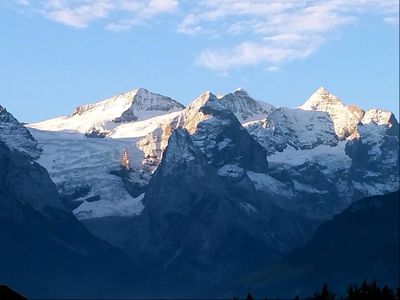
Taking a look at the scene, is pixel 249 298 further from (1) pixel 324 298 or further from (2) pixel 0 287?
(2) pixel 0 287

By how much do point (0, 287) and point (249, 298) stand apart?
6664cm

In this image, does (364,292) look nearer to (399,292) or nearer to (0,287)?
(399,292)

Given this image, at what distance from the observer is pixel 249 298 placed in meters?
191

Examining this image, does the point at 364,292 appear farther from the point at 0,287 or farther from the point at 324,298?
the point at 0,287

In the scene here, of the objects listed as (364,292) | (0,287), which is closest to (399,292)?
(364,292)

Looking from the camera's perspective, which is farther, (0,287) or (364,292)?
(364,292)

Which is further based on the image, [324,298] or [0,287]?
[324,298]

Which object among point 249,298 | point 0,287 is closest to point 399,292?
point 249,298

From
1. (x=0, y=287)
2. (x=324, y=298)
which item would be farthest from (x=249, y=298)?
(x=0, y=287)

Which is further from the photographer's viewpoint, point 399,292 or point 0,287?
point 399,292

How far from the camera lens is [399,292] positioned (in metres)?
191

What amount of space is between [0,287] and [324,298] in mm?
63981

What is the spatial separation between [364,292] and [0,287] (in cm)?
7381

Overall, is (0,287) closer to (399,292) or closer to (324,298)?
(324,298)
